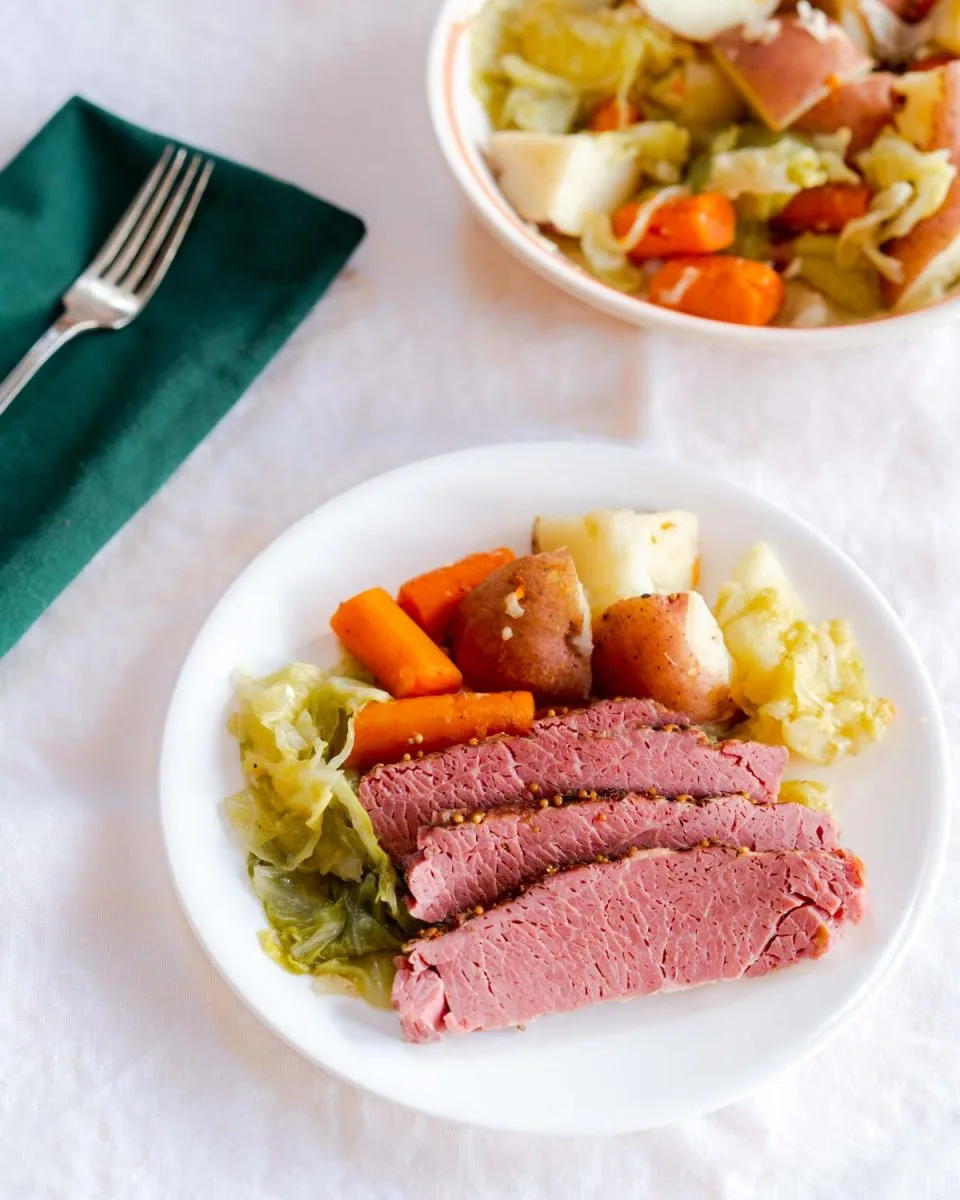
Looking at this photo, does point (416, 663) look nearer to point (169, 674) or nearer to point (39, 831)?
point (169, 674)

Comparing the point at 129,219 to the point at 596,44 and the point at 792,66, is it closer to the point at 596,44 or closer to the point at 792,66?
the point at 596,44

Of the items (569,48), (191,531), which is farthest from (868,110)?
(191,531)

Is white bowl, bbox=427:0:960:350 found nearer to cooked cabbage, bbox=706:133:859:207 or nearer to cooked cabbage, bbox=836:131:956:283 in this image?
cooked cabbage, bbox=836:131:956:283

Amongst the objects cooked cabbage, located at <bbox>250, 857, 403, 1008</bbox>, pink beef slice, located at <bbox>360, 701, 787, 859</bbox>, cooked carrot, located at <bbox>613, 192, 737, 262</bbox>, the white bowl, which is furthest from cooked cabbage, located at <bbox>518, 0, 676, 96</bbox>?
cooked cabbage, located at <bbox>250, 857, 403, 1008</bbox>

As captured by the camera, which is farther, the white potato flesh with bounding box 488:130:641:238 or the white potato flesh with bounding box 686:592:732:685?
the white potato flesh with bounding box 488:130:641:238

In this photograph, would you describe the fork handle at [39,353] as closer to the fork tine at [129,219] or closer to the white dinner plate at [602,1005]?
the fork tine at [129,219]

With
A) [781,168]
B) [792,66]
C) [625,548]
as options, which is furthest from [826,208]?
[625,548]

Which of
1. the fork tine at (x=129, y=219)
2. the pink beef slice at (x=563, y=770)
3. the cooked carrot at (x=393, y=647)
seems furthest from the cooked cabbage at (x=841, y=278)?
the fork tine at (x=129, y=219)
